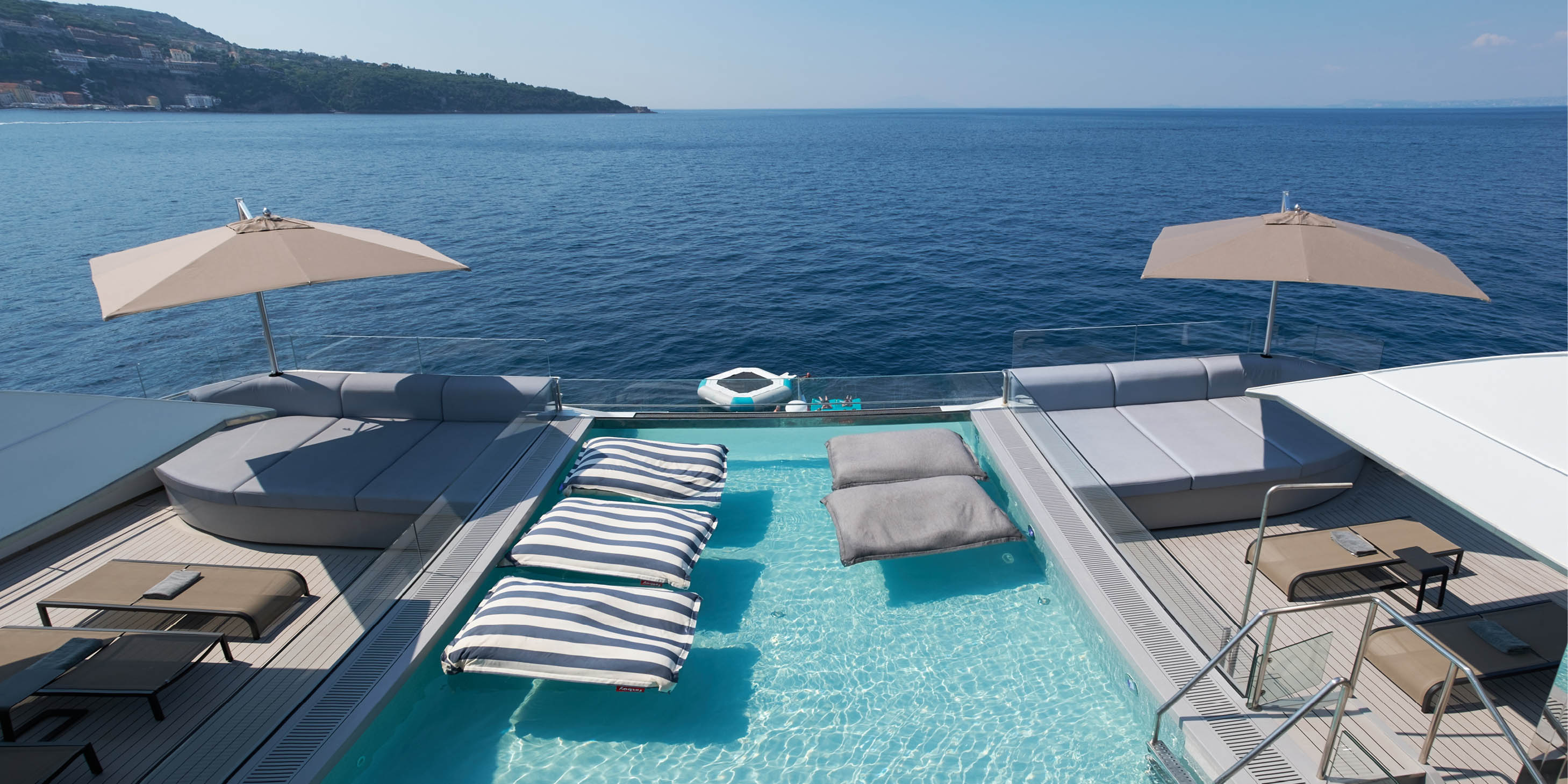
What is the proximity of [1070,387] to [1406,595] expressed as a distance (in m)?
3.43

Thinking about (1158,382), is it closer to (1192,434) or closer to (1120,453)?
(1192,434)

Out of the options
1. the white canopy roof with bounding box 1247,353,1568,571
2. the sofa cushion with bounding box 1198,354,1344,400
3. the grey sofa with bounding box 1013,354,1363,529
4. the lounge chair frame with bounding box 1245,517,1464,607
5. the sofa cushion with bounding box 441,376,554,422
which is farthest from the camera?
the sofa cushion with bounding box 1198,354,1344,400

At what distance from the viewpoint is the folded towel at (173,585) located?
560cm

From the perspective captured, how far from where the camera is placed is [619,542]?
240 inches

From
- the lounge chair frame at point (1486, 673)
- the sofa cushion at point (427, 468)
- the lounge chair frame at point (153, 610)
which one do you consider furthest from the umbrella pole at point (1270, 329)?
the lounge chair frame at point (1486, 673)

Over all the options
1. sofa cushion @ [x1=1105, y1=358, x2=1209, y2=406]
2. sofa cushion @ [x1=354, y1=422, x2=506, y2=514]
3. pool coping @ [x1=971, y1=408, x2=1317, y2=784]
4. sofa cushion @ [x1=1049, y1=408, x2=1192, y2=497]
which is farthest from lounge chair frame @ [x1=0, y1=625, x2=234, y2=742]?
sofa cushion @ [x1=1105, y1=358, x2=1209, y2=406]

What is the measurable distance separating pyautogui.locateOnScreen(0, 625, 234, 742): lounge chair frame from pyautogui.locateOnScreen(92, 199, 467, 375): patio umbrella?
283 centimetres

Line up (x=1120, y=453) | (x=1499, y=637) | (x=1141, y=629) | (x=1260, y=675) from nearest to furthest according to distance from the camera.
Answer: (x=1260, y=675) → (x=1499, y=637) → (x=1141, y=629) → (x=1120, y=453)

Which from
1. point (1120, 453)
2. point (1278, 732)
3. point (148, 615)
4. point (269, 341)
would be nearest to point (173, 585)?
point (148, 615)

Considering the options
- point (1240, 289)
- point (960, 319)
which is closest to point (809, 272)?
point (960, 319)

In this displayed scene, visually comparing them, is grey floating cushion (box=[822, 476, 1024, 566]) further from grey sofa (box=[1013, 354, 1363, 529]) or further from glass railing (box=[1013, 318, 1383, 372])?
glass railing (box=[1013, 318, 1383, 372])

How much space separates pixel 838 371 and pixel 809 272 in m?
10.2

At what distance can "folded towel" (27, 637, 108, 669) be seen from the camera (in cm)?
459

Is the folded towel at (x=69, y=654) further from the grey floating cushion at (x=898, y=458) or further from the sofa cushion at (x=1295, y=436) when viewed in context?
the sofa cushion at (x=1295, y=436)
